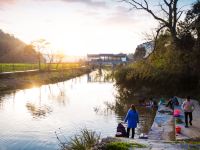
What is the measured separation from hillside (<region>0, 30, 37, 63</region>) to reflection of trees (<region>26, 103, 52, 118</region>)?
78747mm

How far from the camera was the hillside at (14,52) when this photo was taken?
117812 mm

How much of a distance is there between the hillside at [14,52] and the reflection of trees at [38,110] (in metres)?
78.7

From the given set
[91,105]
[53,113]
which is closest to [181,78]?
[91,105]

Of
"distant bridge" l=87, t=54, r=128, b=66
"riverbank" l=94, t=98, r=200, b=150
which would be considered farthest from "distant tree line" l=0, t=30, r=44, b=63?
"riverbank" l=94, t=98, r=200, b=150

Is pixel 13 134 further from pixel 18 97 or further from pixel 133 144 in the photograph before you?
pixel 18 97

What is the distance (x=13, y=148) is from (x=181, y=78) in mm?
26400

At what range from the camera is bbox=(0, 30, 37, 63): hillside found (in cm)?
11781

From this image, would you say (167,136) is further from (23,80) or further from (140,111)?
(23,80)

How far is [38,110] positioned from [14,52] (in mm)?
93992

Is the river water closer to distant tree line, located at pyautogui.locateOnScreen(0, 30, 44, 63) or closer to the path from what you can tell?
the path

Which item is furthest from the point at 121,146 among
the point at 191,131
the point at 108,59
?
the point at 108,59

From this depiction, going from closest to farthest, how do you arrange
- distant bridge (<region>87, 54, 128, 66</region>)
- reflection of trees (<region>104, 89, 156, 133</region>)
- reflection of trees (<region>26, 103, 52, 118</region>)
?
1. reflection of trees (<region>104, 89, 156, 133</region>)
2. reflection of trees (<region>26, 103, 52, 118</region>)
3. distant bridge (<region>87, 54, 128, 66</region>)

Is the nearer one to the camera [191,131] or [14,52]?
[191,131]

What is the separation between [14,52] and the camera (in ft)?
414
